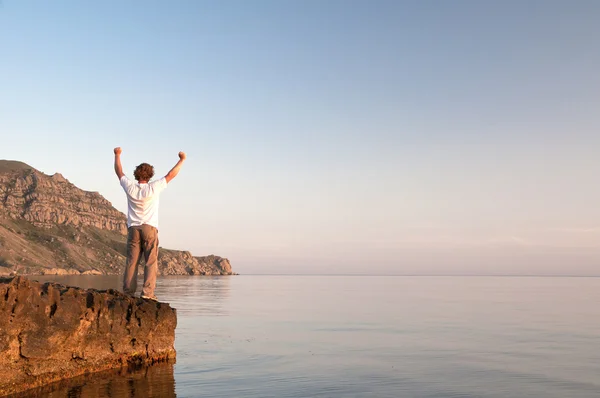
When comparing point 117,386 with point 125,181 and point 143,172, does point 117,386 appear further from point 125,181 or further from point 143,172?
point 143,172

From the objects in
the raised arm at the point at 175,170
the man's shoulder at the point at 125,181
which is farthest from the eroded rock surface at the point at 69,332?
the raised arm at the point at 175,170

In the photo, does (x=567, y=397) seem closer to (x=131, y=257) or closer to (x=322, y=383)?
(x=322, y=383)

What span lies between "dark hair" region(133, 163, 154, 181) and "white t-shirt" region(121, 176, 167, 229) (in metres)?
0.23

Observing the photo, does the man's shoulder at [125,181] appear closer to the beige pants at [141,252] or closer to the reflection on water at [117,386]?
the beige pants at [141,252]

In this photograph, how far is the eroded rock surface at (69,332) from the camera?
12141 millimetres

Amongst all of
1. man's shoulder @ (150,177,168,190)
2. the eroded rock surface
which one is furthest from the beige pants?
man's shoulder @ (150,177,168,190)

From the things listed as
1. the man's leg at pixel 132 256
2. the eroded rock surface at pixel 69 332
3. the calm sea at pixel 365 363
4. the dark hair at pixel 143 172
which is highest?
the dark hair at pixel 143 172

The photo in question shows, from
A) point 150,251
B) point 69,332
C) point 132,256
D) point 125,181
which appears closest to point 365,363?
point 150,251

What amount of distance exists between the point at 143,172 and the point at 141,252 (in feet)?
7.76

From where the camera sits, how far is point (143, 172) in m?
15.0

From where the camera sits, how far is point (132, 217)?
590 inches

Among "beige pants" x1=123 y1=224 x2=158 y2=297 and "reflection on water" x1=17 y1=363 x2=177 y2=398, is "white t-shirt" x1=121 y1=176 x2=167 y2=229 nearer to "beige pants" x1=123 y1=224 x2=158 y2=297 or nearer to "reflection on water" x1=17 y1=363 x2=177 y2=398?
"beige pants" x1=123 y1=224 x2=158 y2=297

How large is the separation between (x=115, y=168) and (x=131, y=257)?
8.58 ft

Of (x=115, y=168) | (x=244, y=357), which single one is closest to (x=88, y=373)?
(x=115, y=168)
